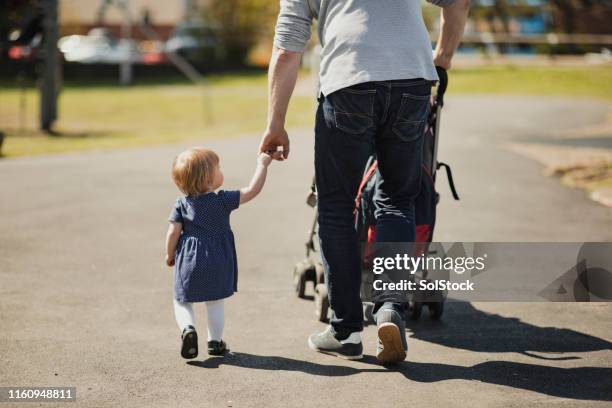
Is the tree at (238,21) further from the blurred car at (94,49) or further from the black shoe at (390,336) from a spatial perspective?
the black shoe at (390,336)

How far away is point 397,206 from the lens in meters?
4.43

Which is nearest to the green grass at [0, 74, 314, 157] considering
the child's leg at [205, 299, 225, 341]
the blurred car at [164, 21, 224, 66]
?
the blurred car at [164, 21, 224, 66]

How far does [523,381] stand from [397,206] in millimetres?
971

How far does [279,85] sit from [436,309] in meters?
1.66

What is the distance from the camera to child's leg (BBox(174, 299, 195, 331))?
4.46 meters

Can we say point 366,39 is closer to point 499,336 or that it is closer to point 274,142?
point 274,142

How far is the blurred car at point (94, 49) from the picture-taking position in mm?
45094

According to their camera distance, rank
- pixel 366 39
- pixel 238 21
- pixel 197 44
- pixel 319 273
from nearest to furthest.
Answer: pixel 366 39, pixel 319 273, pixel 197 44, pixel 238 21

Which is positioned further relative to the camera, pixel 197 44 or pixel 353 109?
pixel 197 44

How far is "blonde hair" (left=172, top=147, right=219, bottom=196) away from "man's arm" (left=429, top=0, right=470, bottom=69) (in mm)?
1323

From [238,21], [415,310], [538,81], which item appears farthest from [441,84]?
[238,21]

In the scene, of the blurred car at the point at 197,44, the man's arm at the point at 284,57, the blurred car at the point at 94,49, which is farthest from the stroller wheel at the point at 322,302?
the blurred car at the point at 197,44

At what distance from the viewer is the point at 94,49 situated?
46781 mm

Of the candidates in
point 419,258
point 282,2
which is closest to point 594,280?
point 419,258
